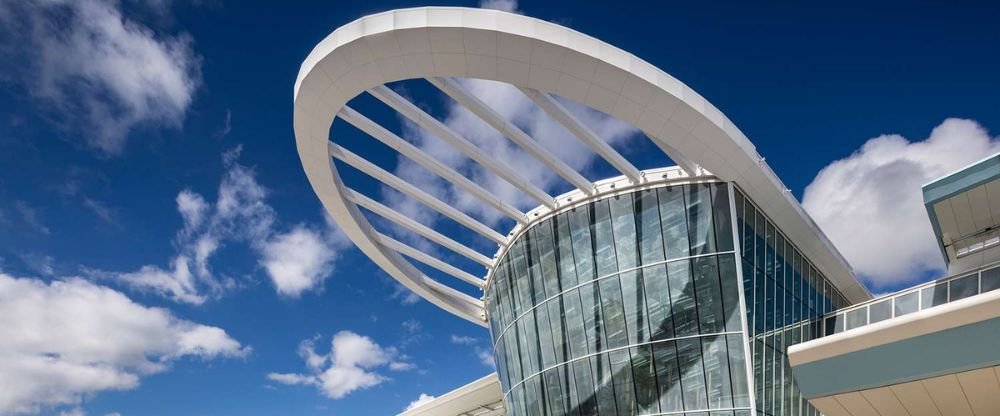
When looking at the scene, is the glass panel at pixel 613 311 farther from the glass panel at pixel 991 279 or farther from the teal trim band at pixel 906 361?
the glass panel at pixel 991 279

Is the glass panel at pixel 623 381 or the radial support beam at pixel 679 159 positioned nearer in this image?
the radial support beam at pixel 679 159

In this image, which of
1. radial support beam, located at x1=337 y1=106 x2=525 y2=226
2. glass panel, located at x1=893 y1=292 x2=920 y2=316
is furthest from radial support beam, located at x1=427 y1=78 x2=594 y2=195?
glass panel, located at x1=893 y1=292 x2=920 y2=316

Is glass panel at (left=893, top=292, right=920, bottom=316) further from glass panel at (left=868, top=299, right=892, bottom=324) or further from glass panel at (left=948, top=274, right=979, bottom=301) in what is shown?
glass panel at (left=948, top=274, right=979, bottom=301)

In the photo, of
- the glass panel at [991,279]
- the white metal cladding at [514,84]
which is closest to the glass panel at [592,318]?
the white metal cladding at [514,84]

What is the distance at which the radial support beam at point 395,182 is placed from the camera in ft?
64.2

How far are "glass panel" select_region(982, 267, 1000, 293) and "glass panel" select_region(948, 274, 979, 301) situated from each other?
0.15 meters

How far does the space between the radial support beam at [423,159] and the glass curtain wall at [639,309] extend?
1804mm

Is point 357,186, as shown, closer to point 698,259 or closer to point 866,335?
point 698,259

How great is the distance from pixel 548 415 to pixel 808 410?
314 inches

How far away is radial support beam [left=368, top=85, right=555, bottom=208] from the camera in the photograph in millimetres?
16797

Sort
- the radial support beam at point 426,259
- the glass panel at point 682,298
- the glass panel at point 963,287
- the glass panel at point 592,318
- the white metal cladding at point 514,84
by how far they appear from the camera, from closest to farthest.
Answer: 1. the glass panel at point 963,287
2. the white metal cladding at point 514,84
3. the glass panel at point 682,298
4. the glass panel at point 592,318
5. the radial support beam at point 426,259

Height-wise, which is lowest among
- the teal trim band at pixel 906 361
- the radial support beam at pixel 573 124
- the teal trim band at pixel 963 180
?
the teal trim band at pixel 906 361

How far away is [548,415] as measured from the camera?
20969mm

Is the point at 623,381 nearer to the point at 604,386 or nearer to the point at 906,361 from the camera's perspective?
the point at 604,386
